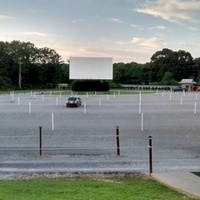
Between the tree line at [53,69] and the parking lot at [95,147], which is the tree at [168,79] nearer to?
the tree line at [53,69]

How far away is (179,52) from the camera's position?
531 feet

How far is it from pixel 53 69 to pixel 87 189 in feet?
406

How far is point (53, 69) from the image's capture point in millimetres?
130500

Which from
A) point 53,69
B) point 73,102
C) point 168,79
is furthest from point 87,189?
point 168,79

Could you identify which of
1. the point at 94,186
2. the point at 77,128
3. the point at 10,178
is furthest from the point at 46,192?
the point at 77,128

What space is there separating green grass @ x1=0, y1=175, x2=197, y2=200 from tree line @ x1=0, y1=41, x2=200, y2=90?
321 feet

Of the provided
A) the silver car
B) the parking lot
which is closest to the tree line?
the silver car

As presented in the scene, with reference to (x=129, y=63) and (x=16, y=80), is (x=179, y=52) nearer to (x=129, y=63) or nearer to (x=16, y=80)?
(x=129, y=63)

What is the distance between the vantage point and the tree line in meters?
123

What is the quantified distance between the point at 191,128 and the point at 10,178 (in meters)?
14.3

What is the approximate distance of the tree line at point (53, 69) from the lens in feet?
404

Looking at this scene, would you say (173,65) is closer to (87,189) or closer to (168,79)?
(168,79)

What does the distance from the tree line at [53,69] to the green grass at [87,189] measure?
9789cm

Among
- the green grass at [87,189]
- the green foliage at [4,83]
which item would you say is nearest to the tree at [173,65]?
the green foliage at [4,83]
